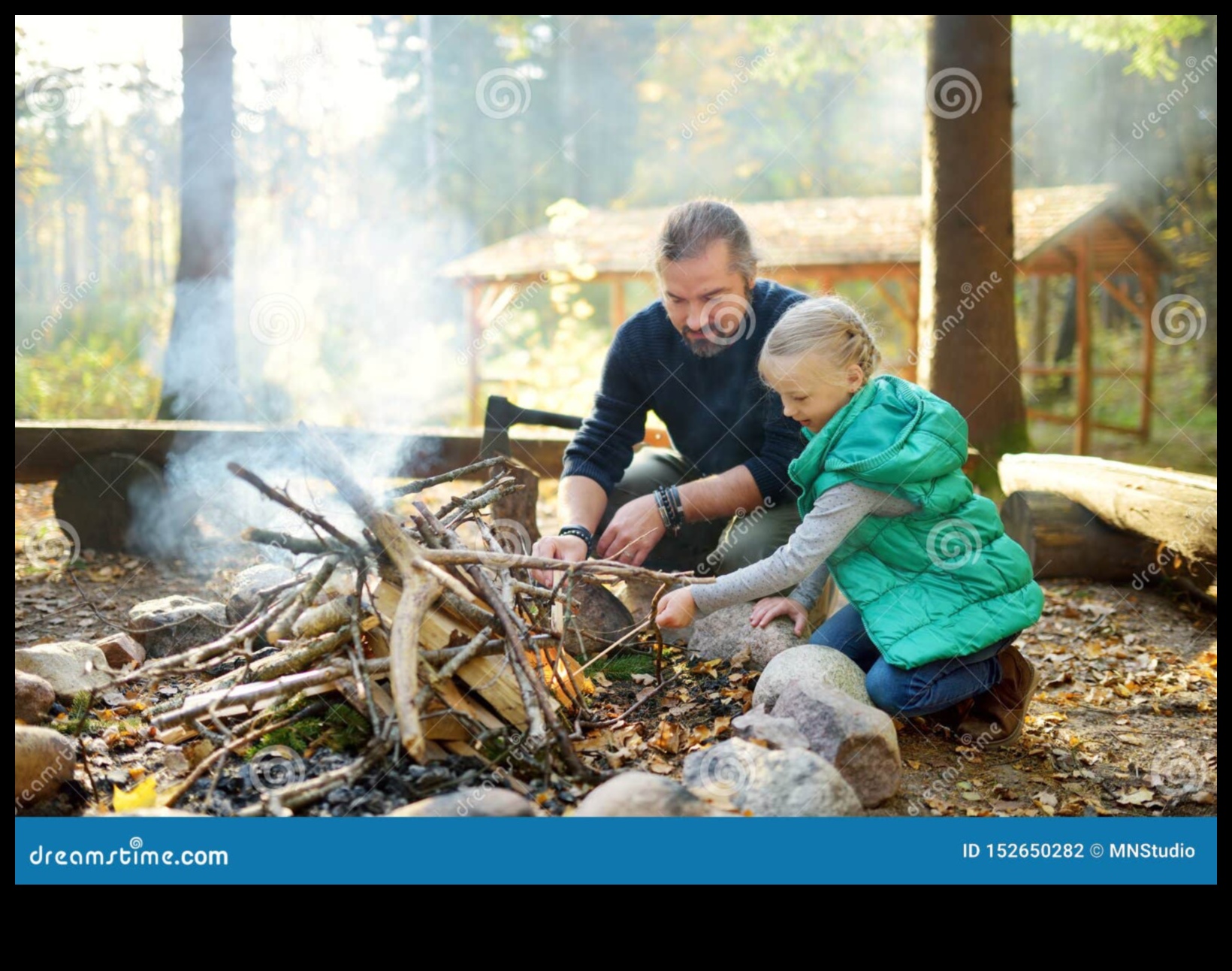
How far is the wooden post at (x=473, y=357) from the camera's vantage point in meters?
12.0

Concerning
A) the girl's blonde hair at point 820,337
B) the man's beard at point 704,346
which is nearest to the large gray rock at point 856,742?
the girl's blonde hair at point 820,337

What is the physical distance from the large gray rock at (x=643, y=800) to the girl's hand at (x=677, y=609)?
621 millimetres

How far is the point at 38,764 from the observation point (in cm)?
245

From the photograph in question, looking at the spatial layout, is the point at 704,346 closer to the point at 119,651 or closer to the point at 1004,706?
the point at 1004,706

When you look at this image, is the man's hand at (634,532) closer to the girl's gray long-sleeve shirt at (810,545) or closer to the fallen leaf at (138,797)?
the girl's gray long-sleeve shirt at (810,545)

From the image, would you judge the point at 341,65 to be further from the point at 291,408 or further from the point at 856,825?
the point at 856,825

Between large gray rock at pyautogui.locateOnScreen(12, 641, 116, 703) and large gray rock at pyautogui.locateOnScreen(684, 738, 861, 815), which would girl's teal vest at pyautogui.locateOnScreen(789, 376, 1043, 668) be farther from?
large gray rock at pyautogui.locateOnScreen(12, 641, 116, 703)

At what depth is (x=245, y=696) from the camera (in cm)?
255

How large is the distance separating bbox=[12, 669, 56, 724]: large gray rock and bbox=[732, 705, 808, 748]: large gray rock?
1.97 m

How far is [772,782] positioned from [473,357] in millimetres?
10692

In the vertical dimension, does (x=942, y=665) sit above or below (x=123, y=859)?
above

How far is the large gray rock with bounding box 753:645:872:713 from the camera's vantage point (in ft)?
9.23
